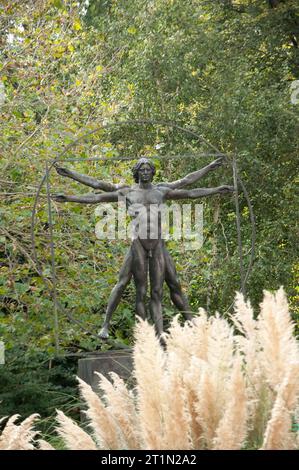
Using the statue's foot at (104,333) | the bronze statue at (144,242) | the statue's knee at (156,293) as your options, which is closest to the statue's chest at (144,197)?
the bronze statue at (144,242)

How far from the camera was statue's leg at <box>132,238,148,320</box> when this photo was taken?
8.12 m

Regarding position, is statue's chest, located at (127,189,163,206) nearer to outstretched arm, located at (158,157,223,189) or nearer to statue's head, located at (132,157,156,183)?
statue's head, located at (132,157,156,183)

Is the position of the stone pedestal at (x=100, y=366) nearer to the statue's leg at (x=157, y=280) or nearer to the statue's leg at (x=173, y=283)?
the statue's leg at (x=157, y=280)

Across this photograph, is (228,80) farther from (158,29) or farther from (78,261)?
(78,261)

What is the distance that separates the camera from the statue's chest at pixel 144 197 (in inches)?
321

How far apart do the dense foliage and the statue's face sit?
2.49 meters

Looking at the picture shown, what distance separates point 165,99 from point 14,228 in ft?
20.3

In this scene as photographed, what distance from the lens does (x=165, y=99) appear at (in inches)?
637

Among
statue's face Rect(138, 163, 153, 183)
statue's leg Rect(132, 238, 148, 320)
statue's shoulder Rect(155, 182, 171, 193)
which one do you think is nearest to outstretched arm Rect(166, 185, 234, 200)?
statue's shoulder Rect(155, 182, 171, 193)

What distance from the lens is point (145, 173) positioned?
8.12 meters

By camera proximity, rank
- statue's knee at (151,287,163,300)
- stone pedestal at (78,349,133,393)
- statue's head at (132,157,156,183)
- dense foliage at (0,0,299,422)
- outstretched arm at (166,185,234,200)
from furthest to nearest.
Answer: dense foliage at (0,0,299,422), outstretched arm at (166,185,234,200), statue's knee at (151,287,163,300), statue's head at (132,157,156,183), stone pedestal at (78,349,133,393)

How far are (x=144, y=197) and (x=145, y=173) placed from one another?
19 centimetres

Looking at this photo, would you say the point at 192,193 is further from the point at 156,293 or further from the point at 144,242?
the point at 156,293

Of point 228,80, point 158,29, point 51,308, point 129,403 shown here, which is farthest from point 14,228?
point 129,403
